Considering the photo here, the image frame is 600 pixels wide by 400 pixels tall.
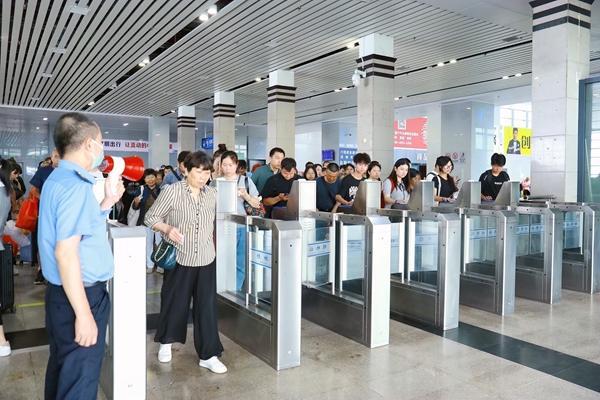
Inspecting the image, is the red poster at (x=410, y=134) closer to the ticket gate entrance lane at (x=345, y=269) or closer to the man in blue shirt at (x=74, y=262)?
the ticket gate entrance lane at (x=345, y=269)

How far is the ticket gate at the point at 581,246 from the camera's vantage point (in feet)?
18.6

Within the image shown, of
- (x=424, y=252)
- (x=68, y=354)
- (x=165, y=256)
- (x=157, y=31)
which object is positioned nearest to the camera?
(x=68, y=354)

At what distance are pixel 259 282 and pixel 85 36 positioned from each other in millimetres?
7448

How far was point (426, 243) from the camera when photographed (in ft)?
14.6

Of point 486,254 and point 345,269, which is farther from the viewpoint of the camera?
point 486,254

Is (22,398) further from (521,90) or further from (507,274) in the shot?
(521,90)

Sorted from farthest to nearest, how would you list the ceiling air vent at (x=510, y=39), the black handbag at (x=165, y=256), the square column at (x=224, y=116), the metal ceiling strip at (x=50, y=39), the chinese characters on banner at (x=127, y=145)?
the chinese characters on banner at (x=127, y=145), the square column at (x=224, y=116), the ceiling air vent at (x=510, y=39), the metal ceiling strip at (x=50, y=39), the black handbag at (x=165, y=256)

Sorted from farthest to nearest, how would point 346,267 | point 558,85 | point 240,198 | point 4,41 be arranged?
point 4,41, point 558,85, point 240,198, point 346,267

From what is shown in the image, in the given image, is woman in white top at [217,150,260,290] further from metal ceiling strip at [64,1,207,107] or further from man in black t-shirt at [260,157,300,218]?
metal ceiling strip at [64,1,207,107]

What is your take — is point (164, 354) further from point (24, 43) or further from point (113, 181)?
point (24, 43)

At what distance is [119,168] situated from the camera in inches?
81.2

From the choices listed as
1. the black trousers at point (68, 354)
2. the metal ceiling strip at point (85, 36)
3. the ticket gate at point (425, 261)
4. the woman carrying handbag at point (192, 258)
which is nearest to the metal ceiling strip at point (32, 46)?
the metal ceiling strip at point (85, 36)

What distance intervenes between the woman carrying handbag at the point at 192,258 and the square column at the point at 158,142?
56.5 ft

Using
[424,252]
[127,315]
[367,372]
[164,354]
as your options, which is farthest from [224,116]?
[127,315]
